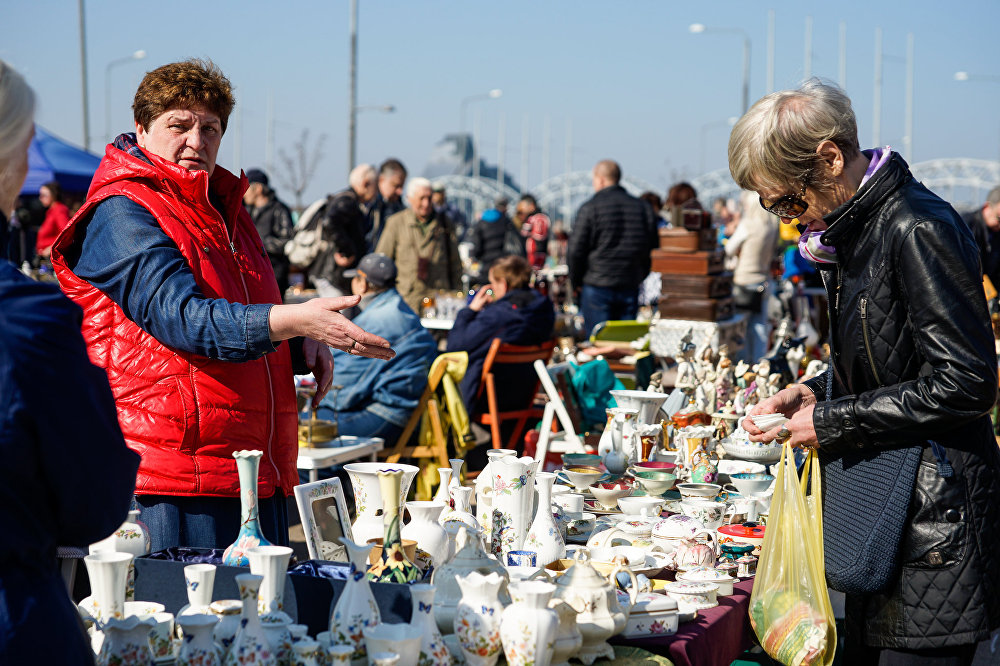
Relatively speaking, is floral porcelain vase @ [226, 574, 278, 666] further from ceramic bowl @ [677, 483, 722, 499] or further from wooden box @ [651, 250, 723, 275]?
wooden box @ [651, 250, 723, 275]

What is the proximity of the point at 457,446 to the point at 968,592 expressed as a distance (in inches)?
148

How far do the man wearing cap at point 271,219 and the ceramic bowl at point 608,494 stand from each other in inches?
238

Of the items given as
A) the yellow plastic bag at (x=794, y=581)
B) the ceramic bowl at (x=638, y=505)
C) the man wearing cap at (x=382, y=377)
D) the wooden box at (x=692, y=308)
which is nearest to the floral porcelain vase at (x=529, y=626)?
the yellow plastic bag at (x=794, y=581)

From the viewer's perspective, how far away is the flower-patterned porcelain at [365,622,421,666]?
59.9 inches

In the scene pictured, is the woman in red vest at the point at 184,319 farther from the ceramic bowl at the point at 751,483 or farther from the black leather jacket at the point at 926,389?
the ceramic bowl at the point at 751,483

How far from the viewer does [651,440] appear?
353 cm

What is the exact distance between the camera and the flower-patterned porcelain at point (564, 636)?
1729 millimetres

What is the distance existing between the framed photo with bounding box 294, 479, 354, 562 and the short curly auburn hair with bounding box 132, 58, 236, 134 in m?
0.98

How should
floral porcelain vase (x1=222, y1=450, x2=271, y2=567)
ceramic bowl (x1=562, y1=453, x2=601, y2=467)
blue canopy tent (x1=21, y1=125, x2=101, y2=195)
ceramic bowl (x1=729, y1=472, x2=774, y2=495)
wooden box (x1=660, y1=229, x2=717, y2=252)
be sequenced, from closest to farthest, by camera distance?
floral porcelain vase (x1=222, y1=450, x2=271, y2=567) < ceramic bowl (x1=729, y1=472, x2=774, y2=495) < ceramic bowl (x1=562, y1=453, x2=601, y2=467) < wooden box (x1=660, y1=229, x2=717, y2=252) < blue canopy tent (x1=21, y1=125, x2=101, y2=195)

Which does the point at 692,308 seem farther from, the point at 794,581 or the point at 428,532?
the point at 428,532

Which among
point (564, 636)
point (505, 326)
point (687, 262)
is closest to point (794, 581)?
point (564, 636)

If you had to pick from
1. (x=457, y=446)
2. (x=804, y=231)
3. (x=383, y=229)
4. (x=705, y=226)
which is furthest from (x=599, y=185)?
(x=804, y=231)

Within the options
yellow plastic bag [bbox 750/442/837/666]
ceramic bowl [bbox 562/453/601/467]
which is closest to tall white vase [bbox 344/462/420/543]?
yellow plastic bag [bbox 750/442/837/666]

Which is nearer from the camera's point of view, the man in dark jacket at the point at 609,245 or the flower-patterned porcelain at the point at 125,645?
the flower-patterned porcelain at the point at 125,645
